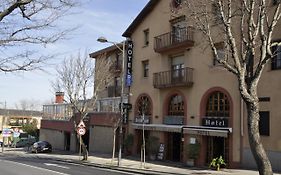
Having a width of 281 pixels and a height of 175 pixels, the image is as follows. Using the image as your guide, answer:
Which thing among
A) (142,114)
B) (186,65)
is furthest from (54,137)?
(186,65)

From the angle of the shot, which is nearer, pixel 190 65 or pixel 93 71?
pixel 190 65

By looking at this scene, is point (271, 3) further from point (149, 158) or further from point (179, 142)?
point (149, 158)

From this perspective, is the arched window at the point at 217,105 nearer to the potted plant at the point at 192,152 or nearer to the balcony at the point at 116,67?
the potted plant at the point at 192,152

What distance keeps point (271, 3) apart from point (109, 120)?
1908 cm

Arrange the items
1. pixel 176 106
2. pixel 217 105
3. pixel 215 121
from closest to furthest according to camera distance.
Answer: pixel 215 121, pixel 217 105, pixel 176 106

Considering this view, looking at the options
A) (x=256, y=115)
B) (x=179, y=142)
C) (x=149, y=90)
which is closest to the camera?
(x=256, y=115)

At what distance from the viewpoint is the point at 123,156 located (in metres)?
32.2

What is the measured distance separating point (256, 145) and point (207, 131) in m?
10.1

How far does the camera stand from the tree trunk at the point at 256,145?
44.1ft

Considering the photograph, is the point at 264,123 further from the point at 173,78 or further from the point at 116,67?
the point at 116,67

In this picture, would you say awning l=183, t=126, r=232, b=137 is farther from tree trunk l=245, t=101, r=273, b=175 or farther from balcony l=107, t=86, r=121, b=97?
balcony l=107, t=86, r=121, b=97

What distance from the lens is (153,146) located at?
28812 mm

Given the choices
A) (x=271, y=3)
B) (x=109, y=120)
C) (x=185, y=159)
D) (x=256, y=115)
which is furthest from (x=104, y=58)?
(x=256, y=115)

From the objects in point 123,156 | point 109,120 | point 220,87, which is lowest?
point 123,156
